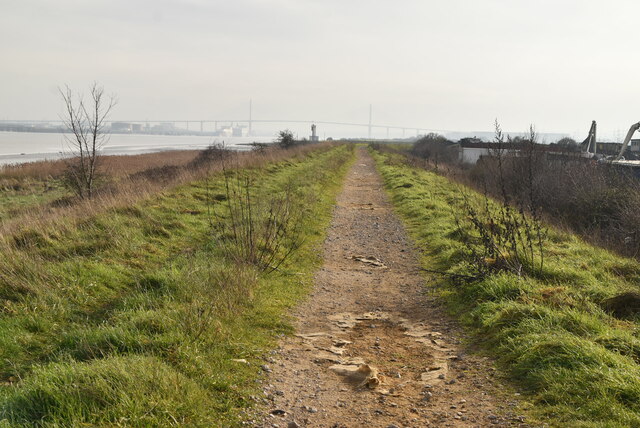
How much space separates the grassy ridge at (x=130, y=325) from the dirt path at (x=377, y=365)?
0.37 metres

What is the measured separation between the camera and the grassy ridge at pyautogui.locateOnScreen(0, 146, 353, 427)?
378 centimetres

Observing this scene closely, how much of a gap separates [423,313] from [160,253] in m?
4.77

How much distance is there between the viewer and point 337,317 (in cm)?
686

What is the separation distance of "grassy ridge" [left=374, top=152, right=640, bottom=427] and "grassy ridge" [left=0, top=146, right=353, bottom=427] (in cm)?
241

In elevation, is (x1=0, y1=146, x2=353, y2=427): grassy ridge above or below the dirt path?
above

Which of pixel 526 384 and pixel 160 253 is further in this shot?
pixel 160 253

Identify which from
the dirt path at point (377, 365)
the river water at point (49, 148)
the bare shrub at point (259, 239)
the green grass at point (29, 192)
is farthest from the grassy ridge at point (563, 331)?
the river water at point (49, 148)

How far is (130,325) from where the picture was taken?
17.1ft

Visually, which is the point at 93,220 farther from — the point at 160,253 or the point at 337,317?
the point at 337,317

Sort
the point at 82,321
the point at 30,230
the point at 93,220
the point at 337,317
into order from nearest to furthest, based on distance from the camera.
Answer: the point at 82,321
the point at 337,317
the point at 30,230
the point at 93,220

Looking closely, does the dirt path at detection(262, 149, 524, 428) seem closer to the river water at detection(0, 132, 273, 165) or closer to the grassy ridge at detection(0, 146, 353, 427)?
the grassy ridge at detection(0, 146, 353, 427)

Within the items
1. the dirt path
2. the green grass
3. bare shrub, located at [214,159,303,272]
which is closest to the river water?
the green grass

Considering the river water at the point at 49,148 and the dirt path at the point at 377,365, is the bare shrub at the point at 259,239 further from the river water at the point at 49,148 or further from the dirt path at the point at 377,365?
the river water at the point at 49,148

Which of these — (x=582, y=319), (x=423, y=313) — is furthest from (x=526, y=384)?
(x=423, y=313)
